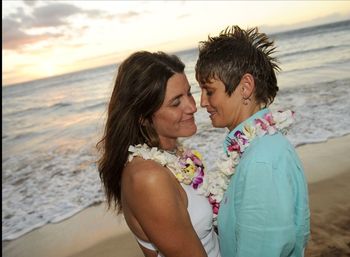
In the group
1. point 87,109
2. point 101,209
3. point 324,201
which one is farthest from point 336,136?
point 87,109

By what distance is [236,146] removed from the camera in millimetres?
2299

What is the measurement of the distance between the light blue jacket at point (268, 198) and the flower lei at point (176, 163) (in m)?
0.57

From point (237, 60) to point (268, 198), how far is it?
0.82 metres

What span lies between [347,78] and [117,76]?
48.6 feet

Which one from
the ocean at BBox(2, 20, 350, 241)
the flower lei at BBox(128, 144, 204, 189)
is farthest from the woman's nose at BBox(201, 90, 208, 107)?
the ocean at BBox(2, 20, 350, 241)

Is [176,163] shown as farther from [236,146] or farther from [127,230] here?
[127,230]

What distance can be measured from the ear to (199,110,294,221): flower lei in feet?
0.53

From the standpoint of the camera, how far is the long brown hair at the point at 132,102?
8.22 feet

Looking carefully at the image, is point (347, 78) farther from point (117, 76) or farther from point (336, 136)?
point (117, 76)

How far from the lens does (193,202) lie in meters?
2.46

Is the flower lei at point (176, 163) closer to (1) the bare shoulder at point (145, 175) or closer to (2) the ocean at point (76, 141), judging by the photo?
(1) the bare shoulder at point (145, 175)

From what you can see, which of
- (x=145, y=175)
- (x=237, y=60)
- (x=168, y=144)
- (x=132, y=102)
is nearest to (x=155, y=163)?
(x=145, y=175)

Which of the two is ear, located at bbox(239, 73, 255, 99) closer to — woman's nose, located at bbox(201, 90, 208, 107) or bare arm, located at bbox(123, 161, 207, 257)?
woman's nose, located at bbox(201, 90, 208, 107)

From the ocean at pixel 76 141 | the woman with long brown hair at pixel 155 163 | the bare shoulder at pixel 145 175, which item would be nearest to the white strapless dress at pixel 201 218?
the woman with long brown hair at pixel 155 163
